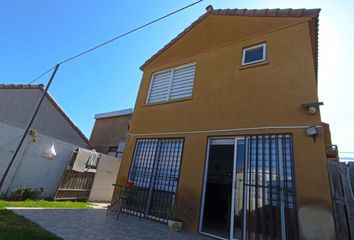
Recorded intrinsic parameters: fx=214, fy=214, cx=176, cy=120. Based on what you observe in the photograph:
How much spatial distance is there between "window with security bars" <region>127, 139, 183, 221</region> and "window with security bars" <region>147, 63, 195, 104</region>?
1875 mm

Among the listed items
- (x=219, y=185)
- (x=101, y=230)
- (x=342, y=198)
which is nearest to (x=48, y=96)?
(x=101, y=230)

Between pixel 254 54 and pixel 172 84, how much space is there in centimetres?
332

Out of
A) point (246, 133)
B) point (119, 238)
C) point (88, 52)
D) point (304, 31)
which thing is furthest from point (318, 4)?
point (119, 238)

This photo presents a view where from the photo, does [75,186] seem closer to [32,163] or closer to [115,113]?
[32,163]

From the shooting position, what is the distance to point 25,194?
8086 millimetres

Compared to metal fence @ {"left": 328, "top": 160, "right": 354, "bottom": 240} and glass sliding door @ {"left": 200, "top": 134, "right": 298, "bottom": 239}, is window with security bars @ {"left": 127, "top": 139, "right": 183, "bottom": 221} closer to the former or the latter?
glass sliding door @ {"left": 200, "top": 134, "right": 298, "bottom": 239}

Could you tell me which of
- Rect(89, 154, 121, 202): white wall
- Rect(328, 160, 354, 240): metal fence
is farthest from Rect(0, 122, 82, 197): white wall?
Rect(328, 160, 354, 240): metal fence

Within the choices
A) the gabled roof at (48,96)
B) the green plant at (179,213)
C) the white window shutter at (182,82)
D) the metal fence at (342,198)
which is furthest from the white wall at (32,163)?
the metal fence at (342,198)

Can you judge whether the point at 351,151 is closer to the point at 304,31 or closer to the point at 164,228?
the point at 304,31

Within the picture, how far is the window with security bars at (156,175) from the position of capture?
6.76m

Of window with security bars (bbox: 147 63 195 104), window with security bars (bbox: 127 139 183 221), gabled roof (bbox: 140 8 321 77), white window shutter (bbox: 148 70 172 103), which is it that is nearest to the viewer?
gabled roof (bbox: 140 8 321 77)

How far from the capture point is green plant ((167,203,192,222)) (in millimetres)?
5891

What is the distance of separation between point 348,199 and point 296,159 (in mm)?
1236

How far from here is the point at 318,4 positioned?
6.02m
